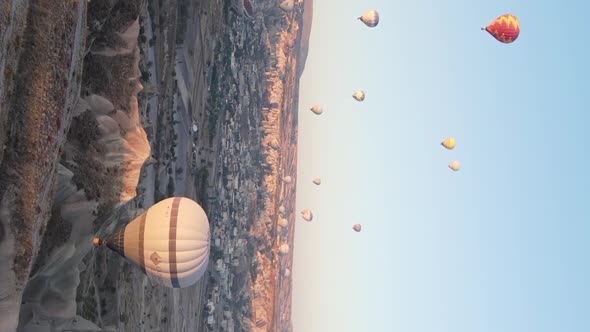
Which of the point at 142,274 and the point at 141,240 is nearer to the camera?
the point at 141,240

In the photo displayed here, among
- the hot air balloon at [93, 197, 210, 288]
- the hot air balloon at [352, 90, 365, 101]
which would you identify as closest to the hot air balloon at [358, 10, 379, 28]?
the hot air balloon at [352, 90, 365, 101]

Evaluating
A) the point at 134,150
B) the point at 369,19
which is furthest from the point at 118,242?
the point at 369,19

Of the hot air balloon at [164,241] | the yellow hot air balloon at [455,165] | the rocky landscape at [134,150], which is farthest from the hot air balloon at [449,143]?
the hot air balloon at [164,241]

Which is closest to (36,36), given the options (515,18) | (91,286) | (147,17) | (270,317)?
(91,286)

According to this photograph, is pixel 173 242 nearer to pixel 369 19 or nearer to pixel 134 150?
pixel 134 150

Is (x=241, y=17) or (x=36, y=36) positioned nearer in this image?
(x=36, y=36)

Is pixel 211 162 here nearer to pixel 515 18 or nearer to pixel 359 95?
pixel 359 95
